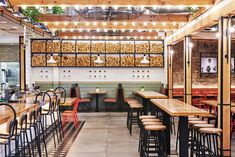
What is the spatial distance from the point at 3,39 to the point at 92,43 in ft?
11.6

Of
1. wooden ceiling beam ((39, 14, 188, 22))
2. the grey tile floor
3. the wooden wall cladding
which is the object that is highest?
wooden ceiling beam ((39, 14, 188, 22))

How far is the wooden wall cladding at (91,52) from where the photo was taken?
1363cm

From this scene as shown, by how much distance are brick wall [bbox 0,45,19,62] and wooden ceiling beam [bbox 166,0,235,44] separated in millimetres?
7890

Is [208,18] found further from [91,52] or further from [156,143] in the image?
[91,52]

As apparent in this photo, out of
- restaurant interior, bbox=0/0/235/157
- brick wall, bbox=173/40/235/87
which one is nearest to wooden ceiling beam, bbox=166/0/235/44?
restaurant interior, bbox=0/0/235/157

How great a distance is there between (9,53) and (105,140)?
29.5 feet

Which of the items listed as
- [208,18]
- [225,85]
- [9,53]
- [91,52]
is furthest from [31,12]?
[9,53]

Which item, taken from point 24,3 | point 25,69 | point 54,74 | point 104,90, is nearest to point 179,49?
point 104,90

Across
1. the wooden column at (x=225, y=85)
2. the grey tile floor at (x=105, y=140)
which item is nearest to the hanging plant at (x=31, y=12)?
the grey tile floor at (x=105, y=140)

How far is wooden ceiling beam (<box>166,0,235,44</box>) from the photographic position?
20.3ft

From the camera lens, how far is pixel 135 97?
45.4 feet

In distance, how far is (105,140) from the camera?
7.96 meters

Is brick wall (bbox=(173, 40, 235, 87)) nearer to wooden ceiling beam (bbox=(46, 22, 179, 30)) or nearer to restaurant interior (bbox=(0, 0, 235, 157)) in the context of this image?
restaurant interior (bbox=(0, 0, 235, 157))

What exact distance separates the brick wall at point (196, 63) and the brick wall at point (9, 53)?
23.4ft
